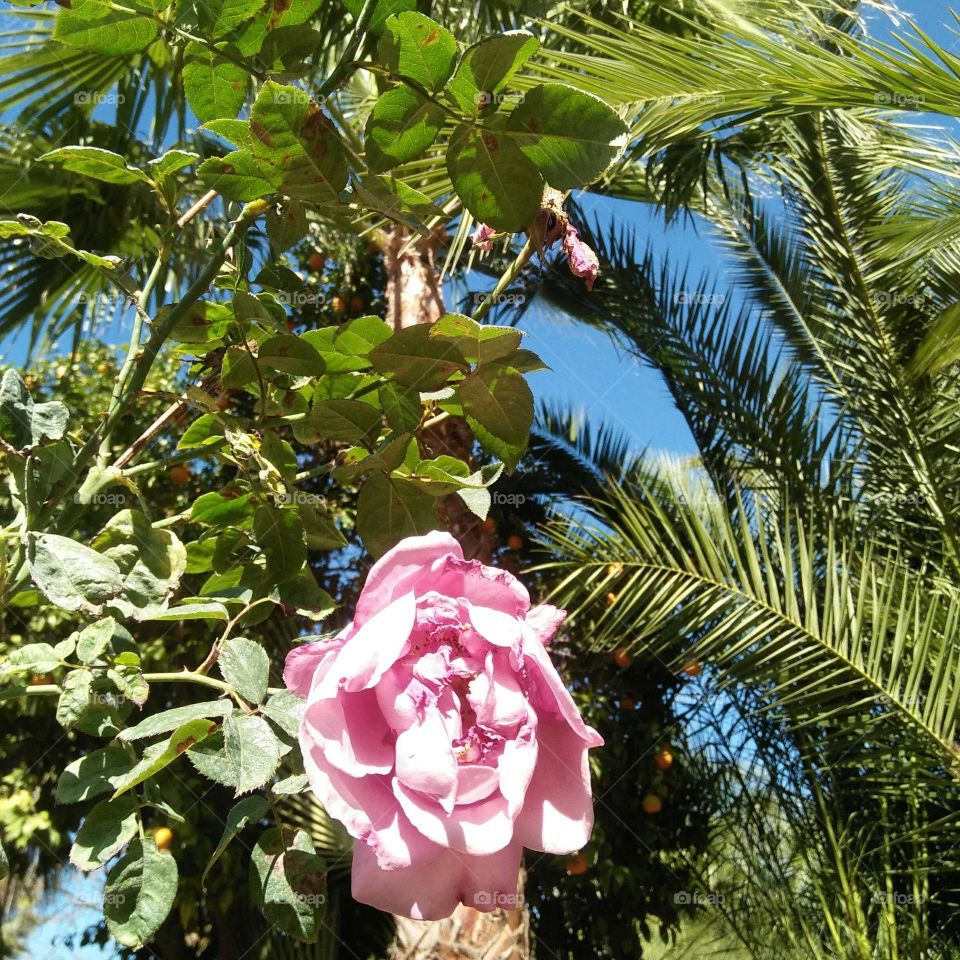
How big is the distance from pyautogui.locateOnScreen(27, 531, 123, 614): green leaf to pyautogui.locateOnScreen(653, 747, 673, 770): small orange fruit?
3.10 m

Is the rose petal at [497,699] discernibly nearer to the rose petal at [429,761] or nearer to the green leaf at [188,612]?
the rose petal at [429,761]

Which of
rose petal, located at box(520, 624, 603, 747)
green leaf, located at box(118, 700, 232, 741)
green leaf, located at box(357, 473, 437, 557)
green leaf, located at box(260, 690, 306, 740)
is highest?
rose petal, located at box(520, 624, 603, 747)

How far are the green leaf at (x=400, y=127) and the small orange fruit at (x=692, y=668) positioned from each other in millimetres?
2638

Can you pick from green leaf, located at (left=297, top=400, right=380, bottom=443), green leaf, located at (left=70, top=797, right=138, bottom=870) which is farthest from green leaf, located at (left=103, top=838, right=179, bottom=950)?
green leaf, located at (left=297, top=400, right=380, bottom=443)

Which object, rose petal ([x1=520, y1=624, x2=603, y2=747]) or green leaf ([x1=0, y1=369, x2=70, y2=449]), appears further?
green leaf ([x1=0, y1=369, x2=70, y2=449])

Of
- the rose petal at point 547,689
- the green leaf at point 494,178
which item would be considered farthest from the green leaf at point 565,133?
the rose petal at point 547,689

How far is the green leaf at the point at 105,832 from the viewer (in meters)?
0.41

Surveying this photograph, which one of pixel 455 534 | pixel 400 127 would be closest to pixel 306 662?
pixel 400 127

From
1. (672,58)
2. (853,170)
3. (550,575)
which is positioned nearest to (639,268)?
(853,170)

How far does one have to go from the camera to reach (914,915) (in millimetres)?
2523

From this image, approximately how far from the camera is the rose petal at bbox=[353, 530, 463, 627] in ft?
1.16

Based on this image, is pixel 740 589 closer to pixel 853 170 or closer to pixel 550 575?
pixel 550 575

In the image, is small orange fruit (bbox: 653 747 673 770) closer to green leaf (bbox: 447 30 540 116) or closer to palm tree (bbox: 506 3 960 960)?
palm tree (bbox: 506 3 960 960)

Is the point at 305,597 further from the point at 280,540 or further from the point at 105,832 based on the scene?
the point at 105,832
